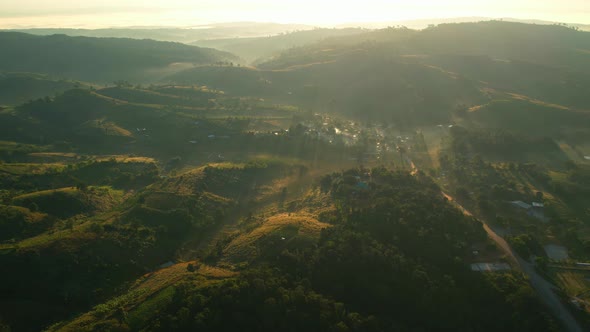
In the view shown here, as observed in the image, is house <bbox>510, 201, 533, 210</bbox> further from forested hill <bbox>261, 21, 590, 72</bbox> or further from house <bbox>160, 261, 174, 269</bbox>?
forested hill <bbox>261, 21, 590, 72</bbox>

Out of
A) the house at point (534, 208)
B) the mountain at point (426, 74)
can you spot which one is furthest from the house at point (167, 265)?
the mountain at point (426, 74)

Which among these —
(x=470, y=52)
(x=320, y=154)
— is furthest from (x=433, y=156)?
(x=470, y=52)

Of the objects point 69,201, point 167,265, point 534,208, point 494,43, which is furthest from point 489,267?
point 494,43

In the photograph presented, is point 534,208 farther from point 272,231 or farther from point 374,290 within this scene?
point 272,231

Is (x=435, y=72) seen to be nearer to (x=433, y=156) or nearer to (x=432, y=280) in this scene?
(x=433, y=156)

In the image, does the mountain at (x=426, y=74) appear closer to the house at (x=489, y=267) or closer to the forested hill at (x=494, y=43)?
the forested hill at (x=494, y=43)

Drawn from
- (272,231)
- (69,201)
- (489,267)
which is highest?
(69,201)
